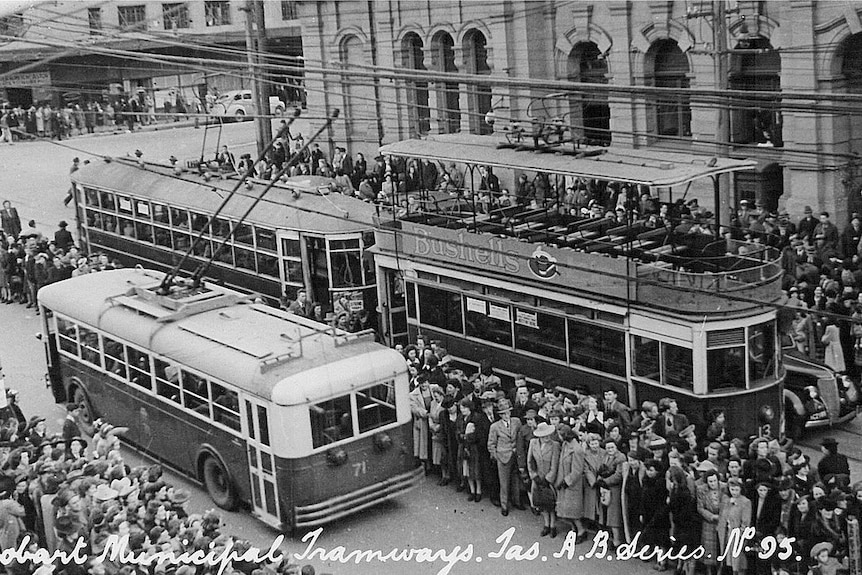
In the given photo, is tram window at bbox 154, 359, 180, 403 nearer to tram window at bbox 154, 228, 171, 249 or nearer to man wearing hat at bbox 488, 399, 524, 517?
man wearing hat at bbox 488, 399, 524, 517

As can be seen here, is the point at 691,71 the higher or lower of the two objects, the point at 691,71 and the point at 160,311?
the higher

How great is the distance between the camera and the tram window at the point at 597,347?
17641 mm

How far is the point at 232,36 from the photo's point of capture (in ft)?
194

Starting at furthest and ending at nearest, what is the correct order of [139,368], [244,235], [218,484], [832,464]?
1. [244,235]
2. [139,368]
3. [218,484]
4. [832,464]

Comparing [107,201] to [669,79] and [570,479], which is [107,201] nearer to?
[669,79]

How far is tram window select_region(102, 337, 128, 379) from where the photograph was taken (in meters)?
18.5

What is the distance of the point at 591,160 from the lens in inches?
741

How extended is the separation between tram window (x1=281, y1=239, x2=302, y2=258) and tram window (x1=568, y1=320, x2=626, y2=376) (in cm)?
655

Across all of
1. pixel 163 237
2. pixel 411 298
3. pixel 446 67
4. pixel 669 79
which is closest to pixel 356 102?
pixel 446 67

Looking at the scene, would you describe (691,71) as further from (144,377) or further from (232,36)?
(232,36)

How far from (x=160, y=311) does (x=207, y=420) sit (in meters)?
2.15

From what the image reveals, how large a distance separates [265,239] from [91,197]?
24.2 ft

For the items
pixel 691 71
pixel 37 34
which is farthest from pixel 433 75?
pixel 37 34

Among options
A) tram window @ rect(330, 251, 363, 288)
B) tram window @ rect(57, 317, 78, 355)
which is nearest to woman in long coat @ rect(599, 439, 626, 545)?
tram window @ rect(330, 251, 363, 288)
